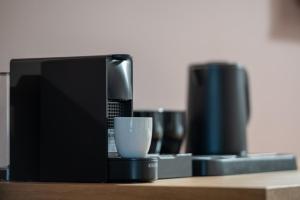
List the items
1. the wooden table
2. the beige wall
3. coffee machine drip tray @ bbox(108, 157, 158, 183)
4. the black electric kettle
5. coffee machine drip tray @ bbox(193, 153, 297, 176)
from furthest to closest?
the black electric kettle → the beige wall → coffee machine drip tray @ bbox(193, 153, 297, 176) → coffee machine drip tray @ bbox(108, 157, 158, 183) → the wooden table

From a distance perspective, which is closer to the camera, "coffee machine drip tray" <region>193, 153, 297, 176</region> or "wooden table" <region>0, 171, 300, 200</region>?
"wooden table" <region>0, 171, 300, 200</region>

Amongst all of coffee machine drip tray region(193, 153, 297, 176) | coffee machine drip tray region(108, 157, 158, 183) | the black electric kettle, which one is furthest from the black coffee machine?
the black electric kettle

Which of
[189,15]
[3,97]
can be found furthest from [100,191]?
[189,15]

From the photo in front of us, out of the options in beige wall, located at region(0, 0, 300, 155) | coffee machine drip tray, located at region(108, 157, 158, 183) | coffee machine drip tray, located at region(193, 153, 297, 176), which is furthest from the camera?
beige wall, located at region(0, 0, 300, 155)

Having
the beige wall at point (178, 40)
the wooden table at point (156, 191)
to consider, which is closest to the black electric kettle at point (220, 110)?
the beige wall at point (178, 40)

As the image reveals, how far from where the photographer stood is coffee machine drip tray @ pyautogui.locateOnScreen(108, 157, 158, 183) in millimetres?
1156

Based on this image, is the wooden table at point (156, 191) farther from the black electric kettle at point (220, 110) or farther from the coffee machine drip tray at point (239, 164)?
the black electric kettle at point (220, 110)

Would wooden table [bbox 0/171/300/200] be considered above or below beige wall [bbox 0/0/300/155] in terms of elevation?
below

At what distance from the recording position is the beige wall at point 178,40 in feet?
5.26

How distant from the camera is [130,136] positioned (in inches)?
46.0

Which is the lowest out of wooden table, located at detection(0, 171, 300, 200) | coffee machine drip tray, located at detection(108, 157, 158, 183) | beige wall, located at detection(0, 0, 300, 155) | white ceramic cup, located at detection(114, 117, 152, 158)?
wooden table, located at detection(0, 171, 300, 200)

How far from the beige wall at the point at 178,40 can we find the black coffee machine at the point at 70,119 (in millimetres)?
253

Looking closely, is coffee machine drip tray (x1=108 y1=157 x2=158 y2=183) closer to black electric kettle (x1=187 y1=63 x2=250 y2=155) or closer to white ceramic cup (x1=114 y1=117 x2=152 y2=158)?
white ceramic cup (x1=114 y1=117 x2=152 y2=158)

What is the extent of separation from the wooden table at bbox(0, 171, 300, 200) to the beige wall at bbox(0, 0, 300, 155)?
37 centimetres
